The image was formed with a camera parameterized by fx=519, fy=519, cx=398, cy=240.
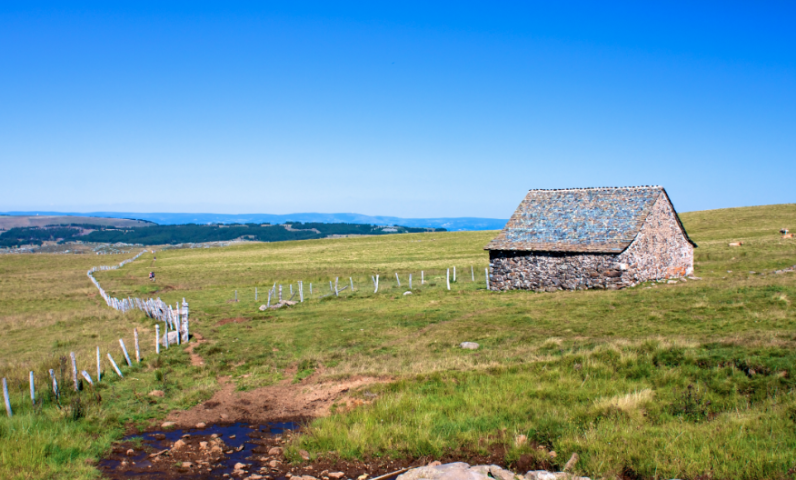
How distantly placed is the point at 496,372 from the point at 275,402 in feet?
19.2

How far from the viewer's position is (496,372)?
13312mm

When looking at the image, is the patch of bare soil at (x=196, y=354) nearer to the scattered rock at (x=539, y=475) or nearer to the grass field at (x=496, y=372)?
the grass field at (x=496, y=372)

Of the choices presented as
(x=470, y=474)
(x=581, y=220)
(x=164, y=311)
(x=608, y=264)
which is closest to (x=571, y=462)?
(x=470, y=474)

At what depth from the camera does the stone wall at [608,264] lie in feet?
103

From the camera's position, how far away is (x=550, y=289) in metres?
33.4

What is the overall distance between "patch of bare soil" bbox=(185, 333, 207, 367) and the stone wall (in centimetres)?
2033

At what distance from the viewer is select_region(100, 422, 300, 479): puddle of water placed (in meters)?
9.59

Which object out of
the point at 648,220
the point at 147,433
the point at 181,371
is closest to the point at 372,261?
the point at 648,220

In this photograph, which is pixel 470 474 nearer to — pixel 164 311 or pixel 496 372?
pixel 496 372

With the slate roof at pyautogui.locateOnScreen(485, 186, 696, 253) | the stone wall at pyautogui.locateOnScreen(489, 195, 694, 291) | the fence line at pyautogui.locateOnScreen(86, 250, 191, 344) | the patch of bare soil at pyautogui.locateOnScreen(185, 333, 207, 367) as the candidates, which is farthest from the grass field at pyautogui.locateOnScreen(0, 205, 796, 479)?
the slate roof at pyautogui.locateOnScreen(485, 186, 696, 253)

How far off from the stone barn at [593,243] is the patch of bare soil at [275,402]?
21.9 meters

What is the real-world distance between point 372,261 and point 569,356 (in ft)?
180

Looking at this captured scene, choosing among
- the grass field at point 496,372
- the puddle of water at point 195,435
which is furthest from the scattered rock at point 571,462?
the puddle of water at point 195,435

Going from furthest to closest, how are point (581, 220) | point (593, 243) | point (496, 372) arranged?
point (581, 220) < point (593, 243) < point (496, 372)
